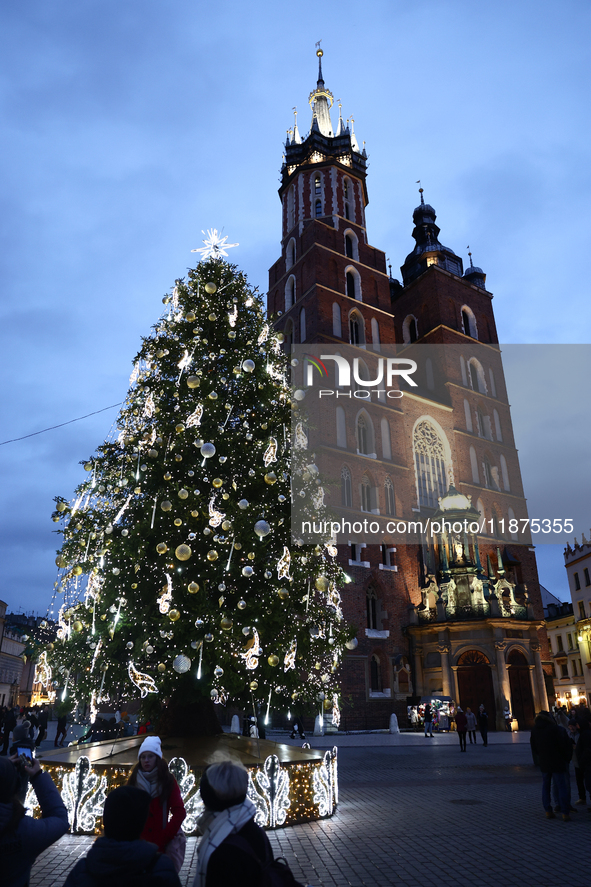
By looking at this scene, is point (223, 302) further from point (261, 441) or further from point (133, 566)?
point (133, 566)

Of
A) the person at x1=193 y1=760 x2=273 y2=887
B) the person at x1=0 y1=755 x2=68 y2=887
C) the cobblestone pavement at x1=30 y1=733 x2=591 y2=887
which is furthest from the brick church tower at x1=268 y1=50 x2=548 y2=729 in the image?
the person at x1=0 y1=755 x2=68 y2=887

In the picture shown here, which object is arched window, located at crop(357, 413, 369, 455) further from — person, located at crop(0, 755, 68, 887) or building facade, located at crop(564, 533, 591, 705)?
person, located at crop(0, 755, 68, 887)

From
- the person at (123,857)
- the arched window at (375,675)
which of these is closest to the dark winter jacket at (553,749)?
the person at (123,857)

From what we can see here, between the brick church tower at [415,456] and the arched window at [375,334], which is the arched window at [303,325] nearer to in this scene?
the brick church tower at [415,456]

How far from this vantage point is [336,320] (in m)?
36.6

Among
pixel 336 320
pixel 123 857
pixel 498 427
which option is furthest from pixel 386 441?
pixel 123 857

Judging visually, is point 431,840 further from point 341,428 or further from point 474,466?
point 474,466

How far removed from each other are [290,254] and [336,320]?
8276mm

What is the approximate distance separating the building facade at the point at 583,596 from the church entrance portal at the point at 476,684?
1913 cm

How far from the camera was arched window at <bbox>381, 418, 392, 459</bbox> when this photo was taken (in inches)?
1372

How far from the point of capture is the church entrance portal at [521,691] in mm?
29453

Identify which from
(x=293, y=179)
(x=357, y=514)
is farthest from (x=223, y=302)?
(x=293, y=179)

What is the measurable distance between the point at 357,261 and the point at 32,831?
39445 millimetres

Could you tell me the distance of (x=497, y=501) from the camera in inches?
1553
